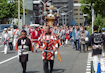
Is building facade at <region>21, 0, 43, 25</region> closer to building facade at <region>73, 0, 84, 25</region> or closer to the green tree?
the green tree

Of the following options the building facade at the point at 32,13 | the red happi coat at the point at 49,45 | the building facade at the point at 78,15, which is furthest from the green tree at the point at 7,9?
the building facade at the point at 78,15

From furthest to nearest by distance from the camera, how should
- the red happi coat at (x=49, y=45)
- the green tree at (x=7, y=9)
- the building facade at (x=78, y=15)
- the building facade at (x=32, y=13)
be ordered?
1. the building facade at (x=78, y=15)
2. the building facade at (x=32, y=13)
3. the green tree at (x=7, y=9)
4. the red happi coat at (x=49, y=45)

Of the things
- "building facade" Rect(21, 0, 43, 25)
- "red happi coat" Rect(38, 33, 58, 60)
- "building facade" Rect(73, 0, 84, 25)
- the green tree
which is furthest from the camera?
"building facade" Rect(73, 0, 84, 25)

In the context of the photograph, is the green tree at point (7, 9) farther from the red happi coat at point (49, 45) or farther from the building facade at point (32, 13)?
the red happi coat at point (49, 45)

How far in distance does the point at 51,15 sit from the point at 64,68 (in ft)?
115

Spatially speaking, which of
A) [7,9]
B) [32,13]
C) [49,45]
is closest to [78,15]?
[32,13]

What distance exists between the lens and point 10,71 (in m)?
9.67

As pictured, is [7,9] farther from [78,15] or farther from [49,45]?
[78,15]

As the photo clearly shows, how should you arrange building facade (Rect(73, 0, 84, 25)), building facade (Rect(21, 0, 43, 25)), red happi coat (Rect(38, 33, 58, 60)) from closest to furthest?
red happi coat (Rect(38, 33, 58, 60)), building facade (Rect(21, 0, 43, 25)), building facade (Rect(73, 0, 84, 25))

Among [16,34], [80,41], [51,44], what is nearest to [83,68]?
[51,44]

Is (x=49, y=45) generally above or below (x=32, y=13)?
above

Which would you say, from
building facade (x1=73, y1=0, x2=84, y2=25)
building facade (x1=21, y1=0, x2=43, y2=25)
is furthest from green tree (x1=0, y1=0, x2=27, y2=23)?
building facade (x1=73, y1=0, x2=84, y2=25)

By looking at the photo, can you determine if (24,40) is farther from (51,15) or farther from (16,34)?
(51,15)

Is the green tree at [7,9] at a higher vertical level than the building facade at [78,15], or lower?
higher
